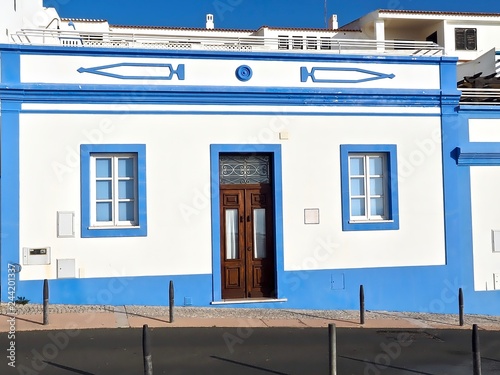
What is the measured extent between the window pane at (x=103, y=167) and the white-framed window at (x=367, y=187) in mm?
5066

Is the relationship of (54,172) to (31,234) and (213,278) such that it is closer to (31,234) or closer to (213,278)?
(31,234)

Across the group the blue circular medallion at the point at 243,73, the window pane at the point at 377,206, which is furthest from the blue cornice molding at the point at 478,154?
the blue circular medallion at the point at 243,73

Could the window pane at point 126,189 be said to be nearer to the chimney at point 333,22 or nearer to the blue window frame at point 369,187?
the blue window frame at point 369,187

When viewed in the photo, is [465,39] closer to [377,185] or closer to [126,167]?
[377,185]

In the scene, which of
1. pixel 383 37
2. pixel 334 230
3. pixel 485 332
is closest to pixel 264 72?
pixel 334 230

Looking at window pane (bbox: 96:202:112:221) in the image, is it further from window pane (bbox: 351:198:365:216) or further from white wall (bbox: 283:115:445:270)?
window pane (bbox: 351:198:365:216)

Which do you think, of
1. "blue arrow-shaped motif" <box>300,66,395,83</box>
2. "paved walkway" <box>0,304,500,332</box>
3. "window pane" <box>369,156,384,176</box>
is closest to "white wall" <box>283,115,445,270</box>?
"window pane" <box>369,156,384,176</box>

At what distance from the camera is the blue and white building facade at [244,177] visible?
1225 centimetres

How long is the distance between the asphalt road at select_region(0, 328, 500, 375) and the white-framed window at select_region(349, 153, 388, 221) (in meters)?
3.43

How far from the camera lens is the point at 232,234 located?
13305mm

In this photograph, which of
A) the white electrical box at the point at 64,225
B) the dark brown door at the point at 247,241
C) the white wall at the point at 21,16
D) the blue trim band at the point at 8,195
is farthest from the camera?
the white wall at the point at 21,16

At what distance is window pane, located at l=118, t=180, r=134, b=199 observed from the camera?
41.7 feet

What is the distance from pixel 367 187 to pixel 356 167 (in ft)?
1.61

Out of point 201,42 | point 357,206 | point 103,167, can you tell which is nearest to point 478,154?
point 357,206
